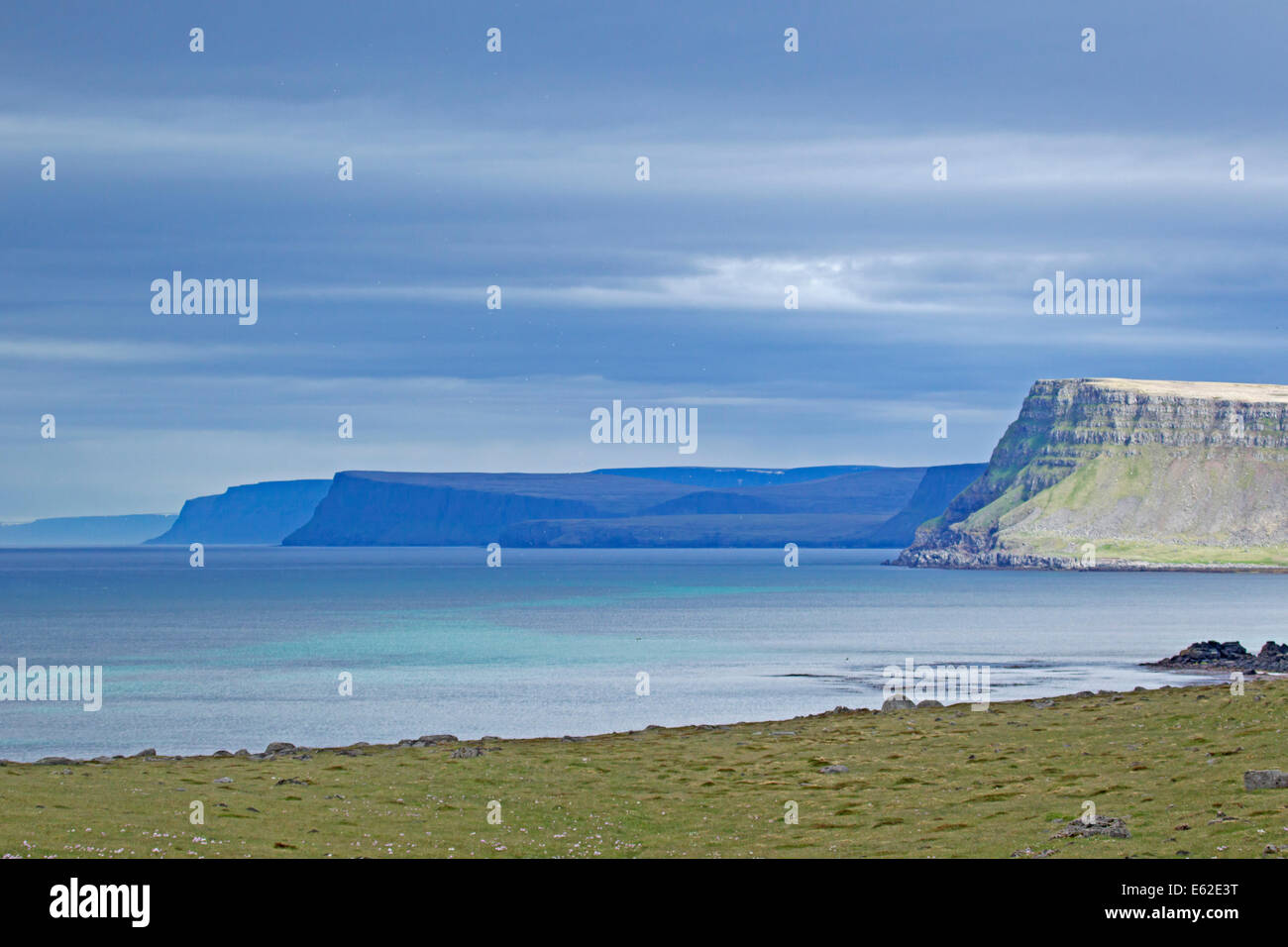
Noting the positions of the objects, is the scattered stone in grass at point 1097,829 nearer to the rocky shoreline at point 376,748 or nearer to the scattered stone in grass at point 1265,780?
the scattered stone in grass at point 1265,780

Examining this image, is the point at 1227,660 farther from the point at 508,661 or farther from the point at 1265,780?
the point at 1265,780

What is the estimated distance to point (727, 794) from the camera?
39.2 m

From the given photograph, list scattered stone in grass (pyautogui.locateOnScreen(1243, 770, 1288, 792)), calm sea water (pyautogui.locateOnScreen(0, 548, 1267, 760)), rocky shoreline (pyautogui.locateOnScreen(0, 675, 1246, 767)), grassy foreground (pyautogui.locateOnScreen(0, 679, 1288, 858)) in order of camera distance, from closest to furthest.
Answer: grassy foreground (pyautogui.locateOnScreen(0, 679, 1288, 858)) < scattered stone in grass (pyautogui.locateOnScreen(1243, 770, 1288, 792)) < rocky shoreline (pyautogui.locateOnScreen(0, 675, 1246, 767)) < calm sea water (pyautogui.locateOnScreen(0, 548, 1267, 760))

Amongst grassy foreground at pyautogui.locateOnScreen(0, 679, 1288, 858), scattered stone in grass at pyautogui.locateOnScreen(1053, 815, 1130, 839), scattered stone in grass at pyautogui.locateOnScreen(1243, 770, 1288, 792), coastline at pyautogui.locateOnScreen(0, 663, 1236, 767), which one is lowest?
coastline at pyautogui.locateOnScreen(0, 663, 1236, 767)

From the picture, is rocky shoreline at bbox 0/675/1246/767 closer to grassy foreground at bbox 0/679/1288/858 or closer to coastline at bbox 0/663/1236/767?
coastline at bbox 0/663/1236/767

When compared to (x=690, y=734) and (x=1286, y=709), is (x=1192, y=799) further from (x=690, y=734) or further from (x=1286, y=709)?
(x=690, y=734)

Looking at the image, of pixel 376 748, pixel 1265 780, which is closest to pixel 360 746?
pixel 376 748

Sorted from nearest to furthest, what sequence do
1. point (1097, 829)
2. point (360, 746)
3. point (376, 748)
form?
point (1097, 829) < point (376, 748) < point (360, 746)

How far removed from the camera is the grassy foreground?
91.8 ft

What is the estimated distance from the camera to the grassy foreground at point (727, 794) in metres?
28.0

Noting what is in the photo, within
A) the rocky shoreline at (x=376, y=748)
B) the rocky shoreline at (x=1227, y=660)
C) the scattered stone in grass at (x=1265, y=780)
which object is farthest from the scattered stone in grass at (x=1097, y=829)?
the rocky shoreline at (x=1227, y=660)

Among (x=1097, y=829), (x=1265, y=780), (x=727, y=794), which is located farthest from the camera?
(x=727, y=794)

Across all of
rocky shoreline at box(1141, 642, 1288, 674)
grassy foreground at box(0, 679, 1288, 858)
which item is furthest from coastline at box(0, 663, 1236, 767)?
rocky shoreline at box(1141, 642, 1288, 674)
